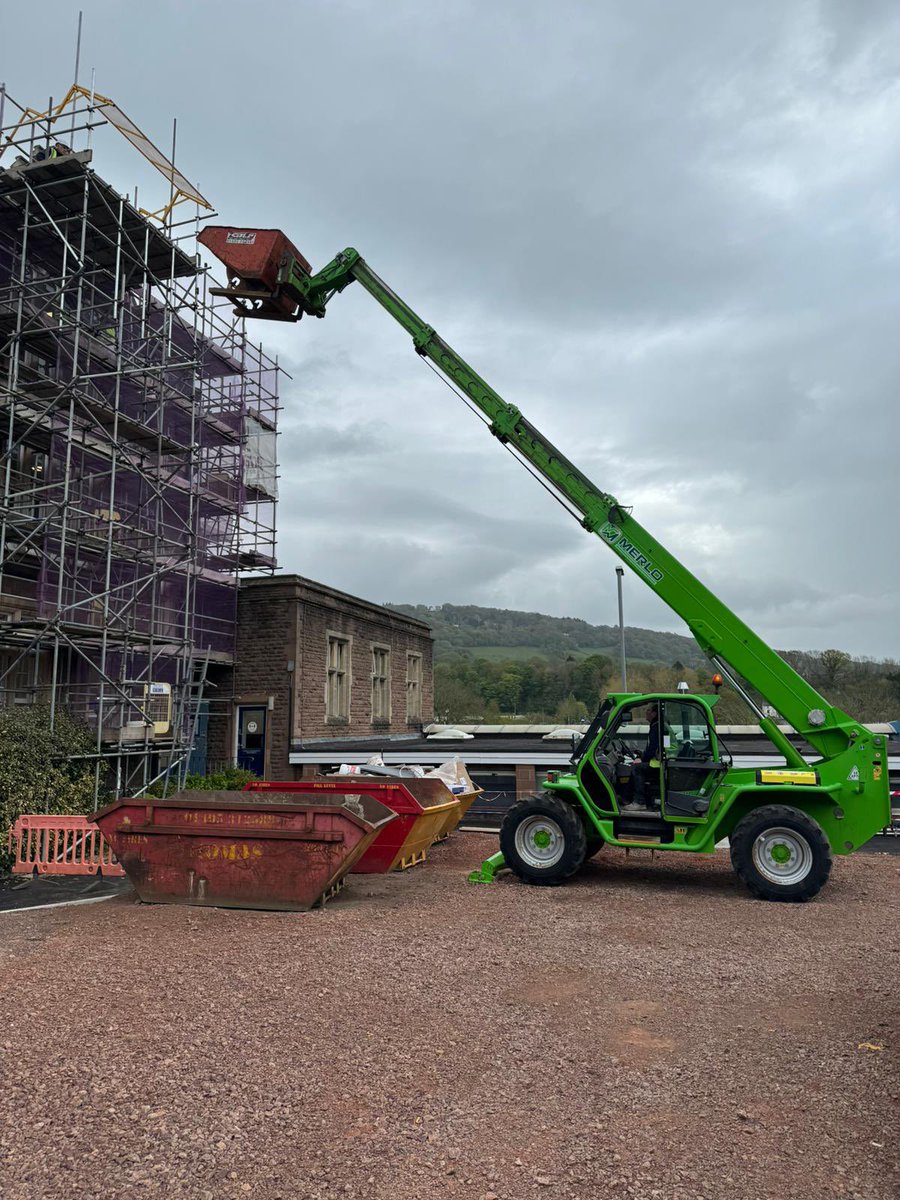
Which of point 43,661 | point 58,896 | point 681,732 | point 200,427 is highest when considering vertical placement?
point 200,427

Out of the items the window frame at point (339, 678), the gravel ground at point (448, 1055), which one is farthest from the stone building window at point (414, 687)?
the gravel ground at point (448, 1055)

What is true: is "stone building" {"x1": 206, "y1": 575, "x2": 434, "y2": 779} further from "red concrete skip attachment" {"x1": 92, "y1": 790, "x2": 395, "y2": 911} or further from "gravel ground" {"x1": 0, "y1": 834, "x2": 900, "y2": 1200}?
"gravel ground" {"x1": 0, "y1": 834, "x2": 900, "y2": 1200}

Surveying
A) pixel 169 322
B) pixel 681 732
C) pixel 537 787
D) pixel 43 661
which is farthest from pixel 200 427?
pixel 681 732

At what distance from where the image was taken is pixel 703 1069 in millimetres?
5109

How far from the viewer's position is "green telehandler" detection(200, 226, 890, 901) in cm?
1012

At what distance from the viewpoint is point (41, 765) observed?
14102 mm

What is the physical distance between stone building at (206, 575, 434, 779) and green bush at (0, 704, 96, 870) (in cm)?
511

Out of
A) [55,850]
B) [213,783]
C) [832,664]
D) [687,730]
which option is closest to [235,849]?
[55,850]

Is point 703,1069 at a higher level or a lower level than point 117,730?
lower

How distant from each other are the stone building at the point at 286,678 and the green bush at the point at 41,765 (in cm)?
511

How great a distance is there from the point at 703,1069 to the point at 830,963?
9.57ft

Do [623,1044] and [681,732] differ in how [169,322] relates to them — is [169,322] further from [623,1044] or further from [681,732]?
[623,1044]

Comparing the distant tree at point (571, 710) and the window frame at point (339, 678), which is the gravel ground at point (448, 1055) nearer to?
the window frame at point (339, 678)

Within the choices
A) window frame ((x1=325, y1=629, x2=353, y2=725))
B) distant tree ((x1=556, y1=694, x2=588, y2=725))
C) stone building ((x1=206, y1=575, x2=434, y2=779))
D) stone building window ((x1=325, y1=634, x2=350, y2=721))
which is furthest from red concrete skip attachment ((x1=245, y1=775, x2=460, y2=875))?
distant tree ((x1=556, y1=694, x2=588, y2=725))
